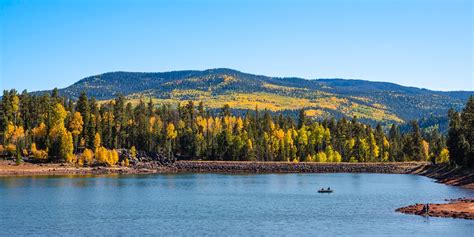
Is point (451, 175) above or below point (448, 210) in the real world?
above

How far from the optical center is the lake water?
7369 centimetres

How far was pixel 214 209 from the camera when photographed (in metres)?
95.8

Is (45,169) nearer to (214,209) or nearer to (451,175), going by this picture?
(214,209)

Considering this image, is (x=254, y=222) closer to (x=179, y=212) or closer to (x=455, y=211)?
(x=179, y=212)

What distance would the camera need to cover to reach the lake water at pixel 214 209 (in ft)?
242

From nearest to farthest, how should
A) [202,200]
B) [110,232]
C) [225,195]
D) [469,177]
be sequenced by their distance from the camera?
[110,232], [202,200], [225,195], [469,177]

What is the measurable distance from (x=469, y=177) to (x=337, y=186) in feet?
90.2

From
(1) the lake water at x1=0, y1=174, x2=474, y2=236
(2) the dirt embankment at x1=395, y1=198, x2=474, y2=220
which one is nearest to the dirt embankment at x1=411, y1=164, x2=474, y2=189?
(1) the lake water at x1=0, y1=174, x2=474, y2=236

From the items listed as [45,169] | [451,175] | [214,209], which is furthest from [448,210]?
[45,169]

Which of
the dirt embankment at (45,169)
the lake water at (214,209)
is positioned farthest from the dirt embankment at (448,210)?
the dirt embankment at (45,169)

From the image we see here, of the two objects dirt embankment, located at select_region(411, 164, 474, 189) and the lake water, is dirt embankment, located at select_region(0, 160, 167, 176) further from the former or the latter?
dirt embankment, located at select_region(411, 164, 474, 189)

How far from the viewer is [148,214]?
8850 cm

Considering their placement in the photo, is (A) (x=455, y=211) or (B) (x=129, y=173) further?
(B) (x=129, y=173)

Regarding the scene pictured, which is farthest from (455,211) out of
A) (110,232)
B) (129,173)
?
(129,173)
